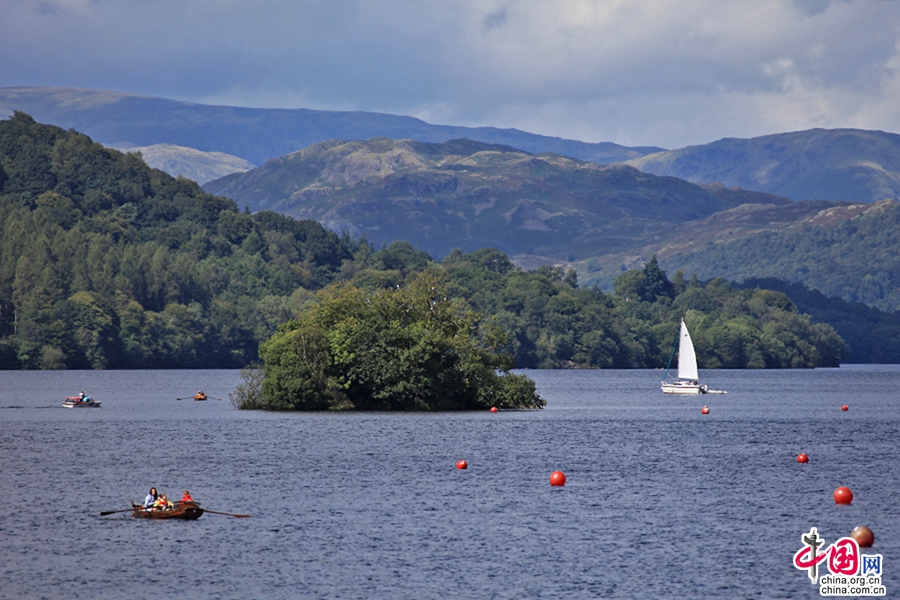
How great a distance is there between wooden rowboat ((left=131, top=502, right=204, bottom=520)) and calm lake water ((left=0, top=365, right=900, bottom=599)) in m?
0.51

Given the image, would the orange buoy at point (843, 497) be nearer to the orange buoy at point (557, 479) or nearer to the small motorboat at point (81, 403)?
the orange buoy at point (557, 479)

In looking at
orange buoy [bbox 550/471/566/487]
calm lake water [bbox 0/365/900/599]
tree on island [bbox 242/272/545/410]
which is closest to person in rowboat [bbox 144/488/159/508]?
calm lake water [bbox 0/365/900/599]

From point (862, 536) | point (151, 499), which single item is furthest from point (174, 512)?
point (862, 536)

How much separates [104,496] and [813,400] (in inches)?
4916

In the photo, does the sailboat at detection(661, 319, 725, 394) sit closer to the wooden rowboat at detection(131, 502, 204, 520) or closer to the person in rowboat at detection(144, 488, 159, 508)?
the wooden rowboat at detection(131, 502, 204, 520)

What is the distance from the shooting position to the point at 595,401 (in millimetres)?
156000

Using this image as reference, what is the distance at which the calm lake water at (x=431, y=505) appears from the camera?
47.1 metres

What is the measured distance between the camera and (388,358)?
116 meters

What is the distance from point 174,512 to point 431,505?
14058mm

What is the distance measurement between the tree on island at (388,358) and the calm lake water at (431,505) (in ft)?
10.7

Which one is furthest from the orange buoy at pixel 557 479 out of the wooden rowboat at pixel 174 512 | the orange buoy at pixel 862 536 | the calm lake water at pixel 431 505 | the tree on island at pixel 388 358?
the tree on island at pixel 388 358

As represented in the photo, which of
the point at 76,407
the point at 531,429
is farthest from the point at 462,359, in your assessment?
the point at 76,407

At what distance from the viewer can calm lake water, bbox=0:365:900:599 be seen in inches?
1854

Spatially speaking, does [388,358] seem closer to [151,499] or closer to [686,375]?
[151,499]
